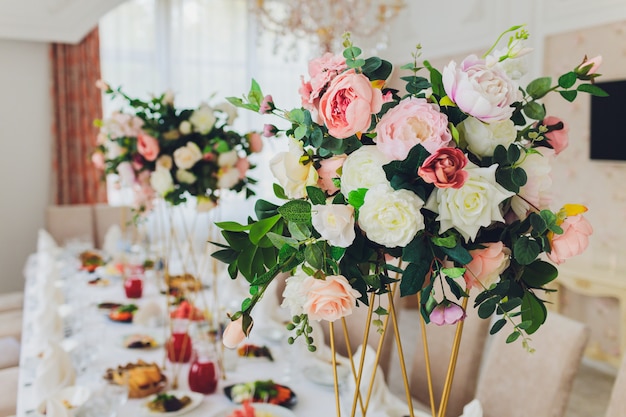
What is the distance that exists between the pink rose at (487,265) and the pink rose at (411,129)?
16cm

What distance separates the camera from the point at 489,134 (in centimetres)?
81

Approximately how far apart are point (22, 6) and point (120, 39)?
35.8 inches

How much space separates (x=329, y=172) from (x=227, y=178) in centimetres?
114

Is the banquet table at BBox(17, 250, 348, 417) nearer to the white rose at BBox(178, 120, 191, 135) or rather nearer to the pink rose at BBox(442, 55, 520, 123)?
the white rose at BBox(178, 120, 191, 135)

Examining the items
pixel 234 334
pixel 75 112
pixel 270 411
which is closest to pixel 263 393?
pixel 270 411

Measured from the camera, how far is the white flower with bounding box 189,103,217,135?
1.98 meters

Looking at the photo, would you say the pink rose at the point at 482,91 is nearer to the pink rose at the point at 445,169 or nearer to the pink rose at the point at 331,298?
the pink rose at the point at 445,169

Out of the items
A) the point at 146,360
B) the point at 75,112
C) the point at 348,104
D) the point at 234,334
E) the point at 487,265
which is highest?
the point at 75,112

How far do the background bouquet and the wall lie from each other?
15.0ft

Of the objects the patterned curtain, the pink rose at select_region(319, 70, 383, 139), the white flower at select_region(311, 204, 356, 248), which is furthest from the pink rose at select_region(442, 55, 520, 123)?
the patterned curtain

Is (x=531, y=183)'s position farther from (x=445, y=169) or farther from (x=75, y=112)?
(x=75, y=112)

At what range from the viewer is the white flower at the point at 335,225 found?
0.78m

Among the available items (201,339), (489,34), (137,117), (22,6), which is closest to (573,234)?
(201,339)

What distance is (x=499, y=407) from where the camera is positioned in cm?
199
